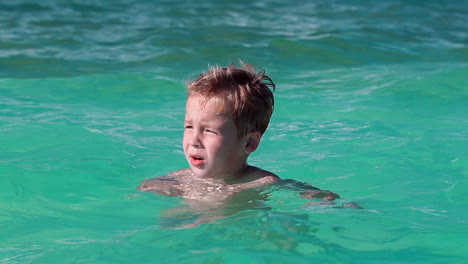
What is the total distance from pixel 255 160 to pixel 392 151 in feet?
3.26

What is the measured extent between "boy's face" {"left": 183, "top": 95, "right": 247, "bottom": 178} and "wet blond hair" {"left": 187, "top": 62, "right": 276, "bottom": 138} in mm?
34

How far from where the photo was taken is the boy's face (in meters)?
3.83

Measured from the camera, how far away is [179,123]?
21.8 feet

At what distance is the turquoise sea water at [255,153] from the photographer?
11.8 ft

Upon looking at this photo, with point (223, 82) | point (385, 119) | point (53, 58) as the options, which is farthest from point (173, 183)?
point (53, 58)

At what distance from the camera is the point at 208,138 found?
386 centimetres

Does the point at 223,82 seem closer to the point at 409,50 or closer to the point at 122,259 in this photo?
the point at 122,259

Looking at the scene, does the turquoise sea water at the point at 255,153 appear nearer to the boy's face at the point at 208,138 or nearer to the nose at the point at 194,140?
the boy's face at the point at 208,138

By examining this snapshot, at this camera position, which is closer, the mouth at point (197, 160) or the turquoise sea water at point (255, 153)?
the turquoise sea water at point (255, 153)

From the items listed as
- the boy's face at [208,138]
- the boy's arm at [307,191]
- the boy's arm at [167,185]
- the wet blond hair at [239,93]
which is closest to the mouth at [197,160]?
the boy's face at [208,138]

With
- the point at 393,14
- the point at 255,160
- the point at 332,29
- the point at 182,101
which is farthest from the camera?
the point at 393,14

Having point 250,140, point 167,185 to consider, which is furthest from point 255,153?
point 250,140

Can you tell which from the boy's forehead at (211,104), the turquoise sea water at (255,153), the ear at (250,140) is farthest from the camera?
the ear at (250,140)

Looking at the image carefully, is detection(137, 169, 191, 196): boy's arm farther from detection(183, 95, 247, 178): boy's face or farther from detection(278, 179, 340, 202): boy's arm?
detection(278, 179, 340, 202): boy's arm
